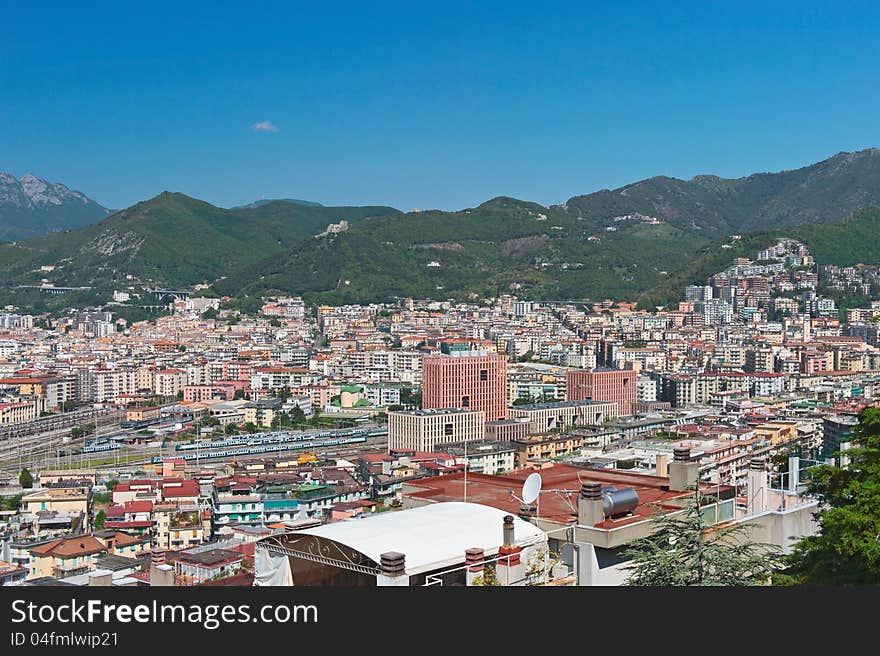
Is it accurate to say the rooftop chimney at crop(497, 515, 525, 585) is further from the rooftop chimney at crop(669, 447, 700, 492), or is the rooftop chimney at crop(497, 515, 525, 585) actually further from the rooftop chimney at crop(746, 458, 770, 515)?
the rooftop chimney at crop(746, 458, 770, 515)

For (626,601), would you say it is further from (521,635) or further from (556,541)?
(556,541)

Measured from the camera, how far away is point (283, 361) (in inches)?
1193

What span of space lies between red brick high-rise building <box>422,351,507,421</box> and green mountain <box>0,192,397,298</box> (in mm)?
35339

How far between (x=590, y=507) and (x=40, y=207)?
123 meters

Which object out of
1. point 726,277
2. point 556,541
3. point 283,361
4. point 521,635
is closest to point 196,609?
point 521,635

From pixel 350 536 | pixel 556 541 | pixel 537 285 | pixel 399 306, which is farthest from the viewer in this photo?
pixel 537 285

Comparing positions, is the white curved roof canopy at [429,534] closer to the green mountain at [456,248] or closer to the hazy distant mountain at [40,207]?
the green mountain at [456,248]

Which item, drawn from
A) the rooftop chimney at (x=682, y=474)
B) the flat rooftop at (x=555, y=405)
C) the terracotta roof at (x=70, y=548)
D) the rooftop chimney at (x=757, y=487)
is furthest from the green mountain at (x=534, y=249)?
the rooftop chimney at (x=682, y=474)

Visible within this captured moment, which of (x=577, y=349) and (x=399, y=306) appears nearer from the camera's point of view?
(x=577, y=349)

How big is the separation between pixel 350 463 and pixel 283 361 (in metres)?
15.1

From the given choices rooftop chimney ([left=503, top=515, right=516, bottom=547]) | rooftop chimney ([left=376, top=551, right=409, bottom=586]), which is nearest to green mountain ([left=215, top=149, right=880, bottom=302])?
rooftop chimney ([left=503, top=515, right=516, bottom=547])

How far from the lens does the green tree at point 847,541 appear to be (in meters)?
3.51

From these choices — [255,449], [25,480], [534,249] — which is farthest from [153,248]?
[25,480]

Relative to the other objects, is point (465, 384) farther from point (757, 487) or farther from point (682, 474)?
point (682, 474)
